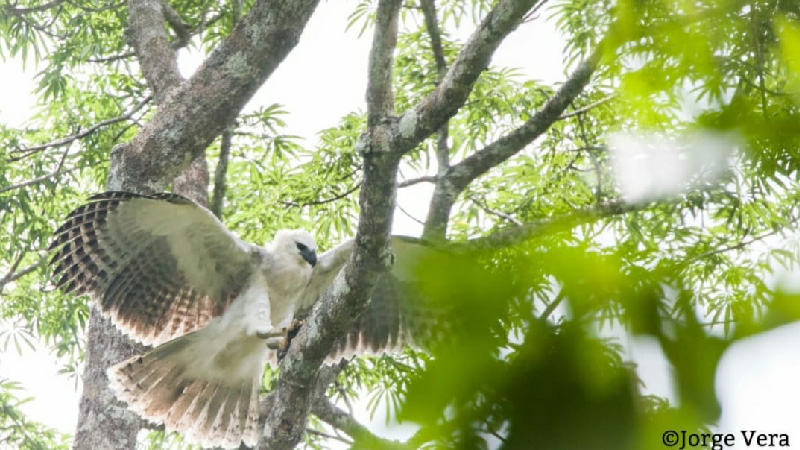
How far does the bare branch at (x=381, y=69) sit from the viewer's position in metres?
3.65

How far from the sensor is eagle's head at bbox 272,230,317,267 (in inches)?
192

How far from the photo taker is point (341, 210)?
598 cm

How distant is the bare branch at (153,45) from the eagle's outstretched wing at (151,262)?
1.38 meters

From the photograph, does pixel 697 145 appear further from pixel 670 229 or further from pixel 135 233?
pixel 135 233

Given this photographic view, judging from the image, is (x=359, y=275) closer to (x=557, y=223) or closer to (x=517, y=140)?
(x=517, y=140)

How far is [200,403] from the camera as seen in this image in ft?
17.5

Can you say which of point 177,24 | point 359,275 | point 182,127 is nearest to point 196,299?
point 182,127

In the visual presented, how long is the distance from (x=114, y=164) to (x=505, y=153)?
204cm

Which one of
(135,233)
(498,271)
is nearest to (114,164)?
(135,233)

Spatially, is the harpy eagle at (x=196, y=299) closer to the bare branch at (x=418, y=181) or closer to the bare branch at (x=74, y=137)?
the bare branch at (x=418, y=181)

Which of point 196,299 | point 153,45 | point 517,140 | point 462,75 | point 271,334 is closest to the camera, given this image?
point 462,75

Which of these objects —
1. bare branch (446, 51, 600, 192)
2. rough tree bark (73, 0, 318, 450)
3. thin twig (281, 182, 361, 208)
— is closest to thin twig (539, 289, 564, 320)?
bare branch (446, 51, 600, 192)

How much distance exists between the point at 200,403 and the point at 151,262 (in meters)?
0.86

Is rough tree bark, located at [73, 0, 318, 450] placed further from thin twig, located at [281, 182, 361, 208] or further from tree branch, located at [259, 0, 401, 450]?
tree branch, located at [259, 0, 401, 450]
